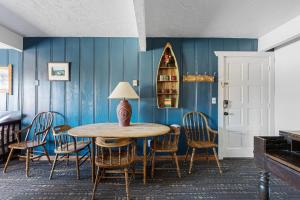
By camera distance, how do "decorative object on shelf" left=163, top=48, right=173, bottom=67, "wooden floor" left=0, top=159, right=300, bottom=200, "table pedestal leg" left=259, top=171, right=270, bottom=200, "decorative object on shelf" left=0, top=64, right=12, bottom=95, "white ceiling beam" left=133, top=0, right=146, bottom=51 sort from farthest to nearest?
"decorative object on shelf" left=0, top=64, right=12, bottom=95 → "decorative object on shelf" left=163, top=48, right=173, bottom=67 → "wooden floor" left=0, top=159, right=300, bottom=200 → "white ceiling beam" left=133, top=0, right=146, bottom=51 → "table pedestal leg" left=259, top=171, right=270, bottom=200

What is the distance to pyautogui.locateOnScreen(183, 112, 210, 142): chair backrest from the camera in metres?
3.18

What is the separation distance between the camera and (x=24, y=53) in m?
3.23

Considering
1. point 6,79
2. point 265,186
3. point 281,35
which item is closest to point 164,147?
point 265,186

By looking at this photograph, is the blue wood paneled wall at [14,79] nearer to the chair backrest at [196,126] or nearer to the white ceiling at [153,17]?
the white ceiling at [153,17]

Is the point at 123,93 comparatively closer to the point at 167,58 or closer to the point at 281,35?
the point at 167,58

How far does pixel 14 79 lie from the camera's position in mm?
3246

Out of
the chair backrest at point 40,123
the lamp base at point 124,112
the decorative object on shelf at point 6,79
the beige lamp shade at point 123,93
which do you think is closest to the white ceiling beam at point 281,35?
the beige lamp shade at point 123,93

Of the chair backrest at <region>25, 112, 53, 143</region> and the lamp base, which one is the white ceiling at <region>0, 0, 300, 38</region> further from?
the chair backrest at <region>25, 112, 53, 143</region>

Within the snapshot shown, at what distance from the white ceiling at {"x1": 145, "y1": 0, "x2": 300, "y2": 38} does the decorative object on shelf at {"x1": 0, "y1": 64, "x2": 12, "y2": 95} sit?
8.94ft

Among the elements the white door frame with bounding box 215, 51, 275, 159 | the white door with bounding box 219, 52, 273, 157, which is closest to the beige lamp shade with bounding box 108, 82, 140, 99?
the white door frame with bounding box 215, 51, 275, 159

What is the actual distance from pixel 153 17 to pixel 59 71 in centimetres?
202

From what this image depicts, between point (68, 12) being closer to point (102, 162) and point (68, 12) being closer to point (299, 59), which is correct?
point (102, 162)

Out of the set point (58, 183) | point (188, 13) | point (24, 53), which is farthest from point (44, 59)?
point (188, 13)

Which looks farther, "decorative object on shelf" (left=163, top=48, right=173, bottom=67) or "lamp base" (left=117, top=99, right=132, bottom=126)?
"decorative object on shelf" (left=163, top=48, right=173, bottom=67)
